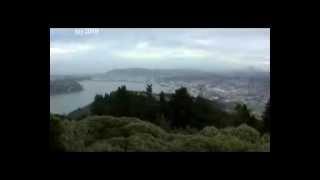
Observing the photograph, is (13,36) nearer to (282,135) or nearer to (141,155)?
(141,155)

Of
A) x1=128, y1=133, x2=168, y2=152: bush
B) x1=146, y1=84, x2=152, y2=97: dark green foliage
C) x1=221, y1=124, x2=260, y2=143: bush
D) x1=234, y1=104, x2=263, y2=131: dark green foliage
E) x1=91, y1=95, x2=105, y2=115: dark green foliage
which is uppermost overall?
x1=146, y1=84, x2=152, y2=97: dark green foliage

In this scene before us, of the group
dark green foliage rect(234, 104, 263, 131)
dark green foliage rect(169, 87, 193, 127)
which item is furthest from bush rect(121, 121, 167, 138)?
dark green foliage rect(234, 104, 263, 131)

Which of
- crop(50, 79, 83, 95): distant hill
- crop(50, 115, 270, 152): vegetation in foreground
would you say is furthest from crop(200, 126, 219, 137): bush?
Answer: crop(50, 79, 83, 95): distant hill

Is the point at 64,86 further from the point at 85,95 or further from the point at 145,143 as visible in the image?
the point at 145,143

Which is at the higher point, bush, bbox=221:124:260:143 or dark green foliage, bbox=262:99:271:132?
dark green foliage, bbox=262:99:271:132

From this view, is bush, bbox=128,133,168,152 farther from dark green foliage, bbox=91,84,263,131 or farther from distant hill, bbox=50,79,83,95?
distant hill, bbox=50,79,83,95

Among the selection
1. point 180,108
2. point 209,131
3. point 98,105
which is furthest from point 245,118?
point 98,105

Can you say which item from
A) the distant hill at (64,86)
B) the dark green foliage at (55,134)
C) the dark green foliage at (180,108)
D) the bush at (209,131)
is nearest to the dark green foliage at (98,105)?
the distant hill at (64,86)

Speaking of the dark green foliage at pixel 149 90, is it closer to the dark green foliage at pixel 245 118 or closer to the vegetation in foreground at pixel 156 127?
the vegetation in foreground at pixel 156 127

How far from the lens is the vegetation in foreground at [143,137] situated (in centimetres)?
432

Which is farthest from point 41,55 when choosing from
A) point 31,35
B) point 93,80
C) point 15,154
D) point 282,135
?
point 282,135

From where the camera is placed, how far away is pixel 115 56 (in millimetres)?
4363

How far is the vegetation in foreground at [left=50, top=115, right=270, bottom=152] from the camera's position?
4.32m

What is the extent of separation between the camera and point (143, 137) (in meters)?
4.34
